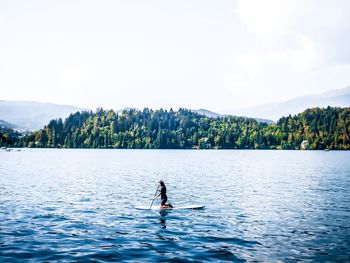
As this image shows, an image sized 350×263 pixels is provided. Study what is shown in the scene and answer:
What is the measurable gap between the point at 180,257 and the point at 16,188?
44.6 metres

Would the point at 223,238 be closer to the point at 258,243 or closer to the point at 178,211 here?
the point at 258,243

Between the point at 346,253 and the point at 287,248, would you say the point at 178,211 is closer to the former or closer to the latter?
the point at 287,248

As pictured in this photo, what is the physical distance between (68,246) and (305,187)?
48.9 meters

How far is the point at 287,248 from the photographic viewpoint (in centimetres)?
2495

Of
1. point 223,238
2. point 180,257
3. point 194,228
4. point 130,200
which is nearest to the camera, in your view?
point 180,257

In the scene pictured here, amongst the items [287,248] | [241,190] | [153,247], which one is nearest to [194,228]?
[153,247]

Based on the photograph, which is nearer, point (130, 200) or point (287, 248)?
point (287, 248)

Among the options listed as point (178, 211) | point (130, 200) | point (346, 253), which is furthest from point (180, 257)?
point (130, 200)

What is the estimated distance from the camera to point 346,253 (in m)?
24.0

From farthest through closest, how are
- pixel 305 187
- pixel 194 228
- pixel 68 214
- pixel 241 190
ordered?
pixel 305 187 → pixel 241 190 → pixel 68 214 → pixel 194 228

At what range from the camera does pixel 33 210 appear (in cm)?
3922

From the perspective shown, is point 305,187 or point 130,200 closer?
point 130,200

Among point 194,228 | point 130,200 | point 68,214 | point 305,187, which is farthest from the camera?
point 305,187

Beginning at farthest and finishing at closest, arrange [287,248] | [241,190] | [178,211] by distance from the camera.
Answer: [241,190], [178,211], [287,248]
